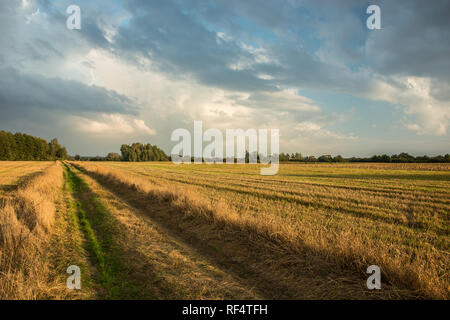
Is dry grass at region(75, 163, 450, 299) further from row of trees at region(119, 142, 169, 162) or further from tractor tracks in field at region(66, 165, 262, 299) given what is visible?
row of trees at region(119, 142, 169, 162)

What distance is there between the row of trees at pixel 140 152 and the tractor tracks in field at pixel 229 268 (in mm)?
139247

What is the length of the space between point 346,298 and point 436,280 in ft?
4.87

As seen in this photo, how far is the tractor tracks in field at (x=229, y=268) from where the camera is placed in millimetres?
4305

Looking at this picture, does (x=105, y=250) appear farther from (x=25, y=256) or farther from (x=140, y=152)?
(x=140, y=152)

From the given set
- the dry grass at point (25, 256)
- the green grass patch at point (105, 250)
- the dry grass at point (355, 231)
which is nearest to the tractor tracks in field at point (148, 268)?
the green grass patch at point (105, 250)

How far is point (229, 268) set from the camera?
5477 mm

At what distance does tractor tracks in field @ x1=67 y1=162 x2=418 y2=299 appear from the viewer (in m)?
4.30

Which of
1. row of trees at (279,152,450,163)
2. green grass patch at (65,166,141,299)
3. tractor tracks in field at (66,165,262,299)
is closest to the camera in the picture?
tractor tracks in field at (66,165,262,299)

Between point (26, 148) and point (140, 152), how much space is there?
185ft

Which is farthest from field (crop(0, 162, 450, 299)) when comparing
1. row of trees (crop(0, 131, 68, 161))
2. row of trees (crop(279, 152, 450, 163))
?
row of trees (crop(0, 131, 68, 161))

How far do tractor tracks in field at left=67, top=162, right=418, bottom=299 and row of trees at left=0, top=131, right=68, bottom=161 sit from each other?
140 meters

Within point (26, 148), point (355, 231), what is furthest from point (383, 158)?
point (26, 148)
